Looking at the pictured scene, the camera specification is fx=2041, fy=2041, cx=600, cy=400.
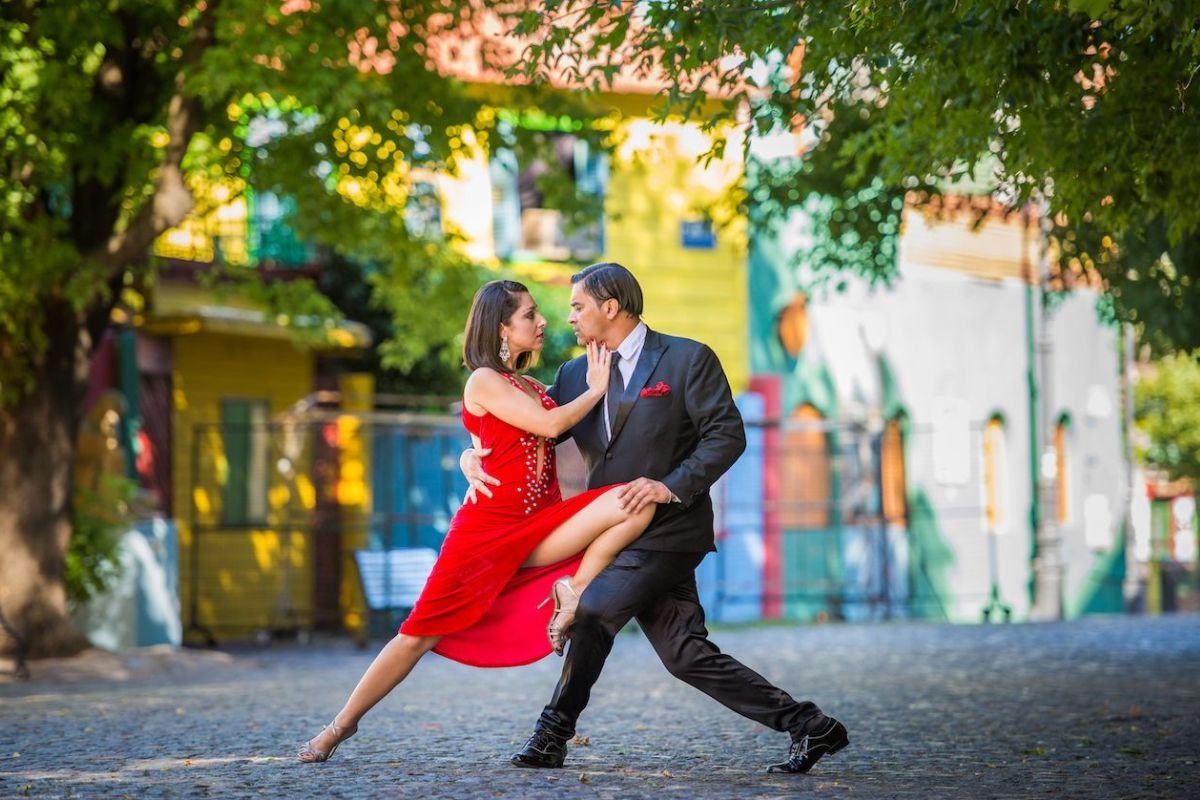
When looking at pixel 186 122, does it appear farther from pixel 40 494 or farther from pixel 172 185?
pixel 40 494

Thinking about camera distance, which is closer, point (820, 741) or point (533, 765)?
point (820, 741)

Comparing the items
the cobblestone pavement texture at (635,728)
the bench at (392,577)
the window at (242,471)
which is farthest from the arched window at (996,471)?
the cobblestone pavement texture at (635,728)

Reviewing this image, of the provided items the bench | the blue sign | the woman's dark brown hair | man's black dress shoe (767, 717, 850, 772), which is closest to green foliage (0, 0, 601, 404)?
the bench

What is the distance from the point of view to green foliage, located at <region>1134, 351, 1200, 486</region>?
4644cm

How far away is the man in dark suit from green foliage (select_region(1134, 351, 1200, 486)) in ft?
131

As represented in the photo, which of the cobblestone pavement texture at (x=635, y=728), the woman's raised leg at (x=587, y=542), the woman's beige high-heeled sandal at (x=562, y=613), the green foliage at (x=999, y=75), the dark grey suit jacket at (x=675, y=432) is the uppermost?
the green foliage at (x=999, y=75)

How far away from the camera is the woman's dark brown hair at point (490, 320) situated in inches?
309

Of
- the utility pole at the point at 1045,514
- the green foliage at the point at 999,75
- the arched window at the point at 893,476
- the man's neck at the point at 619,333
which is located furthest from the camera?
the arched window at the point at 893,476

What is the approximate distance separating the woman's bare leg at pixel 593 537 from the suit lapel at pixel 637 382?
267mm

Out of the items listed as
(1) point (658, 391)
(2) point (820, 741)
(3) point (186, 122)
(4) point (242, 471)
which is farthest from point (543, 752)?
(4) point (242, 471)

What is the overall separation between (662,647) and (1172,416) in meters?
40.9

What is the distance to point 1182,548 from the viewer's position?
41281 mm

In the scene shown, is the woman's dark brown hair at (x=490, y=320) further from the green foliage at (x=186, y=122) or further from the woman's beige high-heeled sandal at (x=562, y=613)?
→ the green foliage at (x=186, y=122)

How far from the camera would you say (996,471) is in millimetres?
33656
